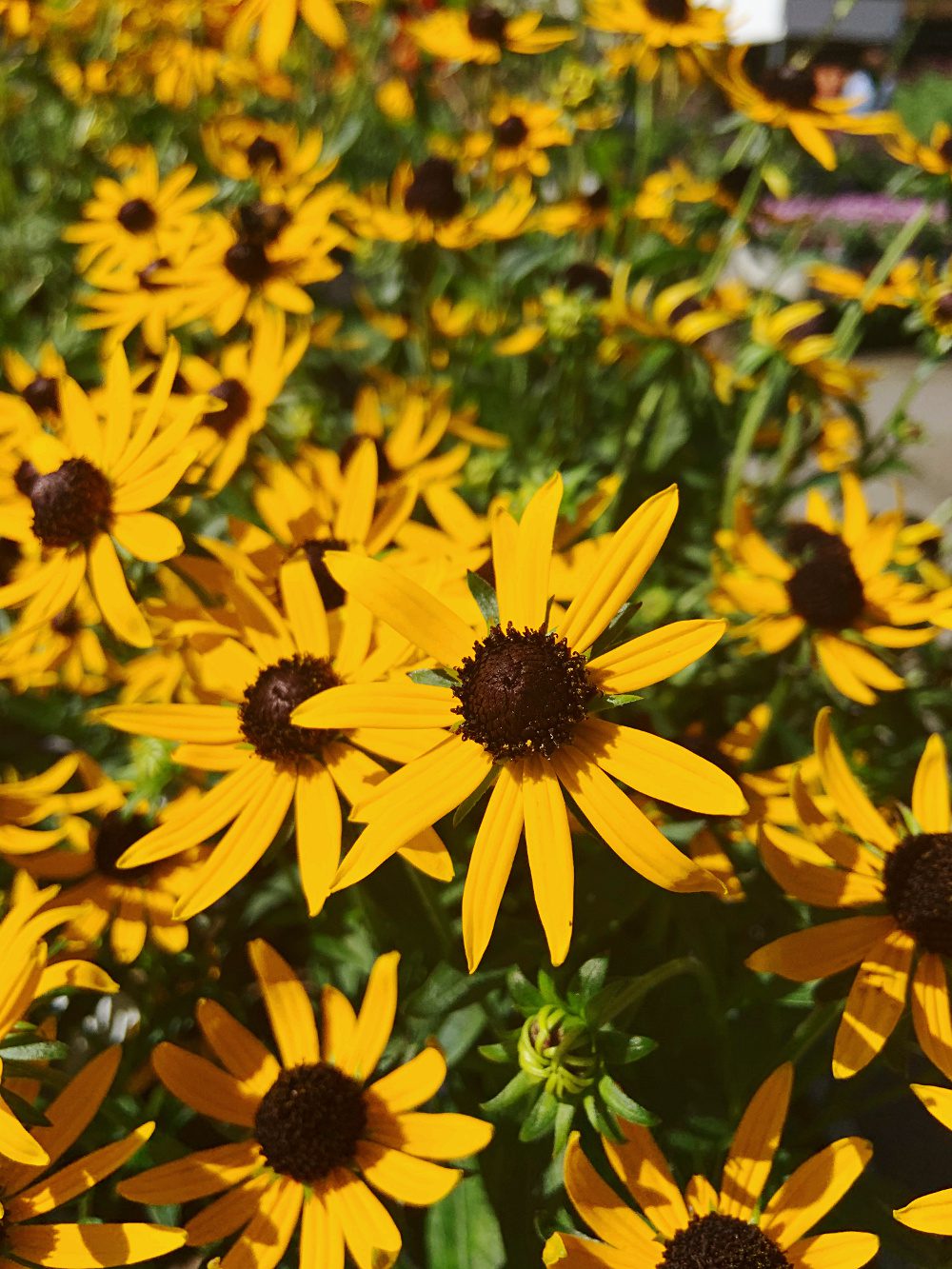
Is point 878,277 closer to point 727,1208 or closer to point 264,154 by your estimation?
point 264,154

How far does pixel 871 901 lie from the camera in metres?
0.80

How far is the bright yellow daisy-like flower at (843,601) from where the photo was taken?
107 centimetres

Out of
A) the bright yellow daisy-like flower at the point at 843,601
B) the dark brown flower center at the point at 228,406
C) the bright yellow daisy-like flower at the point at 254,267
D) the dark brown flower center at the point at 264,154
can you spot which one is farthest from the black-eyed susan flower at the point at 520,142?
the bright yellow daisy-like flower at the point at 843,601

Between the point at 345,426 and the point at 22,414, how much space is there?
0.82 meters

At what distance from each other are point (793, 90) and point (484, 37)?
1.86ft

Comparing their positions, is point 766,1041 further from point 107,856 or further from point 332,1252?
point 107,856

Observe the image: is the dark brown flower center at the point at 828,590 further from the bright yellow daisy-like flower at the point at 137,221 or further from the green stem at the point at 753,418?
the bright yellow daisy-like flower at the point at 137,221

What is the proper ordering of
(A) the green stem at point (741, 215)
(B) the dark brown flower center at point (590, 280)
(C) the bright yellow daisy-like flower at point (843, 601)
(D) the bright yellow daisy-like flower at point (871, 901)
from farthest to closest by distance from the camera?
(B) the dark brown flower center at point (590, 280) < (A) the green stem at point (741, 215) < (C) the bright yellow daisy-like flower at point (843, 601) < (D) the bright yellow daisy-like flower at point (871, 901)

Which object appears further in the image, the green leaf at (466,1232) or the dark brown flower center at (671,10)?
the dark brown flower center at (671,10)

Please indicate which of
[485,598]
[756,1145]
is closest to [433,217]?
[485,598]

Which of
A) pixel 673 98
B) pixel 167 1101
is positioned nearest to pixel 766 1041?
pixel 167 1101

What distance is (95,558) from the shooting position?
3.14 feet

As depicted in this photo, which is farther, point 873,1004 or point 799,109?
point 799,109

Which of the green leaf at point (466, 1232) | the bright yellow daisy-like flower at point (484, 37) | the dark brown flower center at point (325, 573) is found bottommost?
the green leaf at point (466, 1232)
